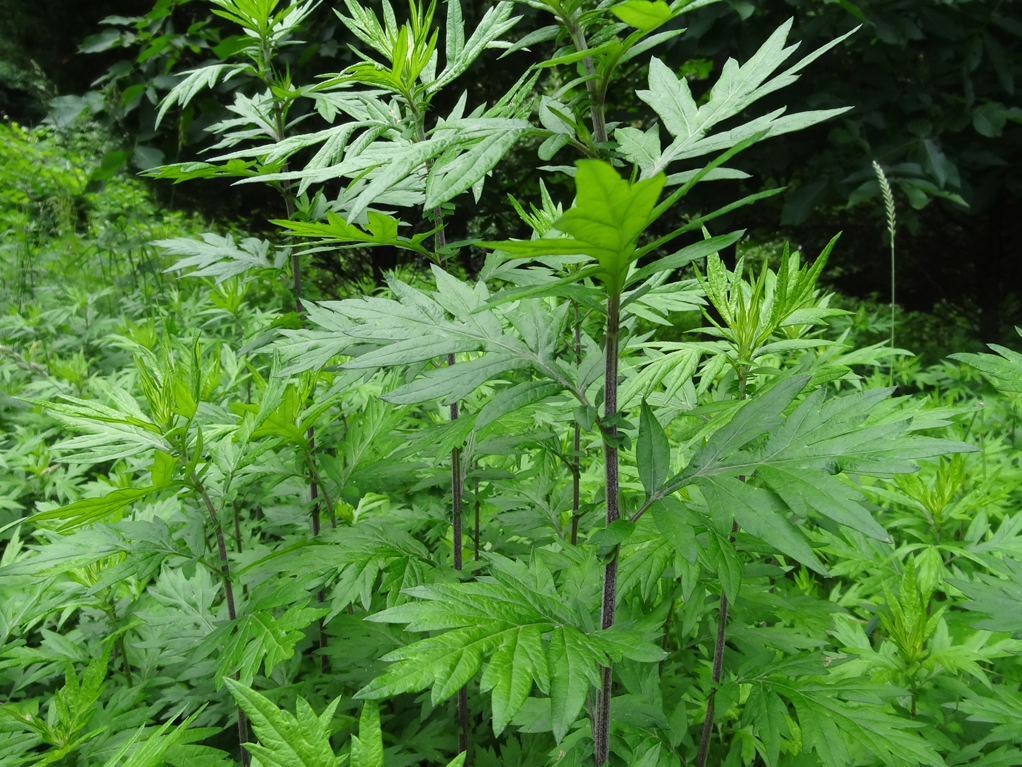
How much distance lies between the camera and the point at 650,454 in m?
0.82

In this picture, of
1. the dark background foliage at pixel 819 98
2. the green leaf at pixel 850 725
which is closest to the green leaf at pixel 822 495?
the green leaf at pixel 850 725

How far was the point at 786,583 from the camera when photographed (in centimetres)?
167

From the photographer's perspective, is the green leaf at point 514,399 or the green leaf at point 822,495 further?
the green leaf at point 514,399

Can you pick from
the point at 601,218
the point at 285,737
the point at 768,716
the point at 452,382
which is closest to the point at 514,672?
the point at 285,737

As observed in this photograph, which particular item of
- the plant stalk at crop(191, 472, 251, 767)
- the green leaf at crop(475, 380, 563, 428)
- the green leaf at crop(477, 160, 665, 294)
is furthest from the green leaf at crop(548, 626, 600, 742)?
the plant stalk at crop(191, 472, 251, 767)

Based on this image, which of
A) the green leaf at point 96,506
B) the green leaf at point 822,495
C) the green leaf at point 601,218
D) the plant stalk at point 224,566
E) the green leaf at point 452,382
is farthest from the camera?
the plant stalk at point 224,566

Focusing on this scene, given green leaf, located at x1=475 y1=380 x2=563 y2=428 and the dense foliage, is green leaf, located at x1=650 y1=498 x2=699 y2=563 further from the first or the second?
green leaf, located at x1=475 y1=380 x2=563 y2=428

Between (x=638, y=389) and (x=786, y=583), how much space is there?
107cm

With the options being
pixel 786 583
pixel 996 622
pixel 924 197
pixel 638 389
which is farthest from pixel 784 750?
pixel 924 197

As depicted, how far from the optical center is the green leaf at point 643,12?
604mm

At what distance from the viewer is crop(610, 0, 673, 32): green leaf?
0.60 meters

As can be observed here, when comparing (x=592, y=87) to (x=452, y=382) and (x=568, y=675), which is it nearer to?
(x=452, y=382)

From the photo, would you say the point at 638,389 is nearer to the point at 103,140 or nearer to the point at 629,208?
the point at 629,208

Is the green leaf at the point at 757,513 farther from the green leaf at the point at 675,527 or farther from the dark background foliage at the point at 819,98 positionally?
the dark background foliage at the point at 819,98
